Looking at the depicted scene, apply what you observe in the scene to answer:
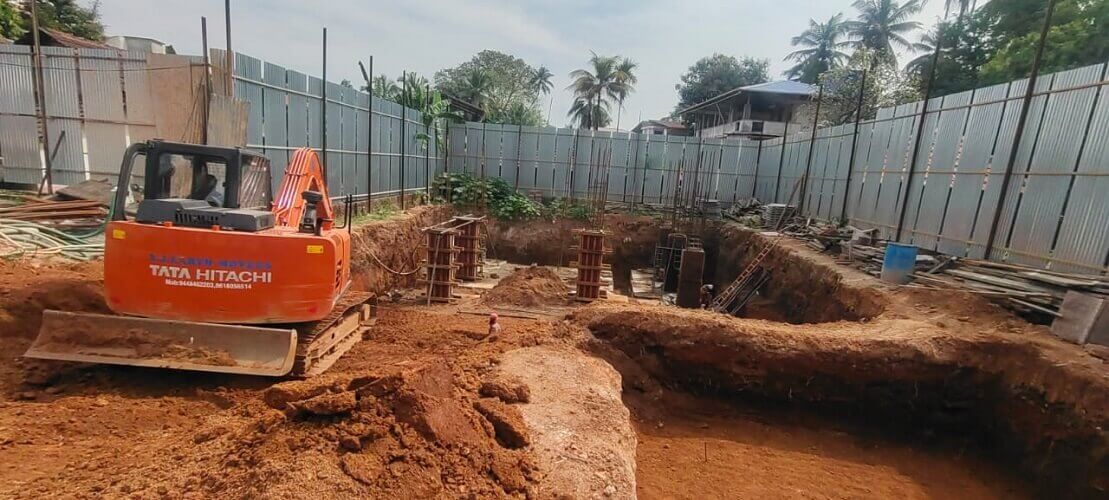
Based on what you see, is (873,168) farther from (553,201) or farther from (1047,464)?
(553,201)

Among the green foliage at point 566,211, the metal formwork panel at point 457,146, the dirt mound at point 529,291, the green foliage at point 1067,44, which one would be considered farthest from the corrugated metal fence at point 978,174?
the dirt mound at point 529,291

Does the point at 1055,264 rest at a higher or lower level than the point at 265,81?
lower

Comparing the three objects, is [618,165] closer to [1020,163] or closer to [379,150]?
[379,150]

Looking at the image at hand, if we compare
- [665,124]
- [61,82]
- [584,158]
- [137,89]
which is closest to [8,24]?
[61,82]

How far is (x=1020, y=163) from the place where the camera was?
25.3 ft

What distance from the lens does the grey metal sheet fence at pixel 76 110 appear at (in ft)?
32.4

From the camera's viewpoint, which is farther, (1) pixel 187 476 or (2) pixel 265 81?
(2) pixel 265 81

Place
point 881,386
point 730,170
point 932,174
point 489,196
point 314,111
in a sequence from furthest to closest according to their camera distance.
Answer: point 730,170
point 489,196
point 314,111
point 932,174
point 881,386

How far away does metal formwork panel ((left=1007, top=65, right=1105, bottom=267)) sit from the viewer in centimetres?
680

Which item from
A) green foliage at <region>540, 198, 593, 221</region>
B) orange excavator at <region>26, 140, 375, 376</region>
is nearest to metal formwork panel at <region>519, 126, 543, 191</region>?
green foliage at <region>540, 198, 593, 221</region>

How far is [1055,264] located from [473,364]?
8.17 m

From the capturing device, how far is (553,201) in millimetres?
18797

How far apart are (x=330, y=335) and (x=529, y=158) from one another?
1514 cm

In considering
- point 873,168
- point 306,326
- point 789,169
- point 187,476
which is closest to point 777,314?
point 873,168
